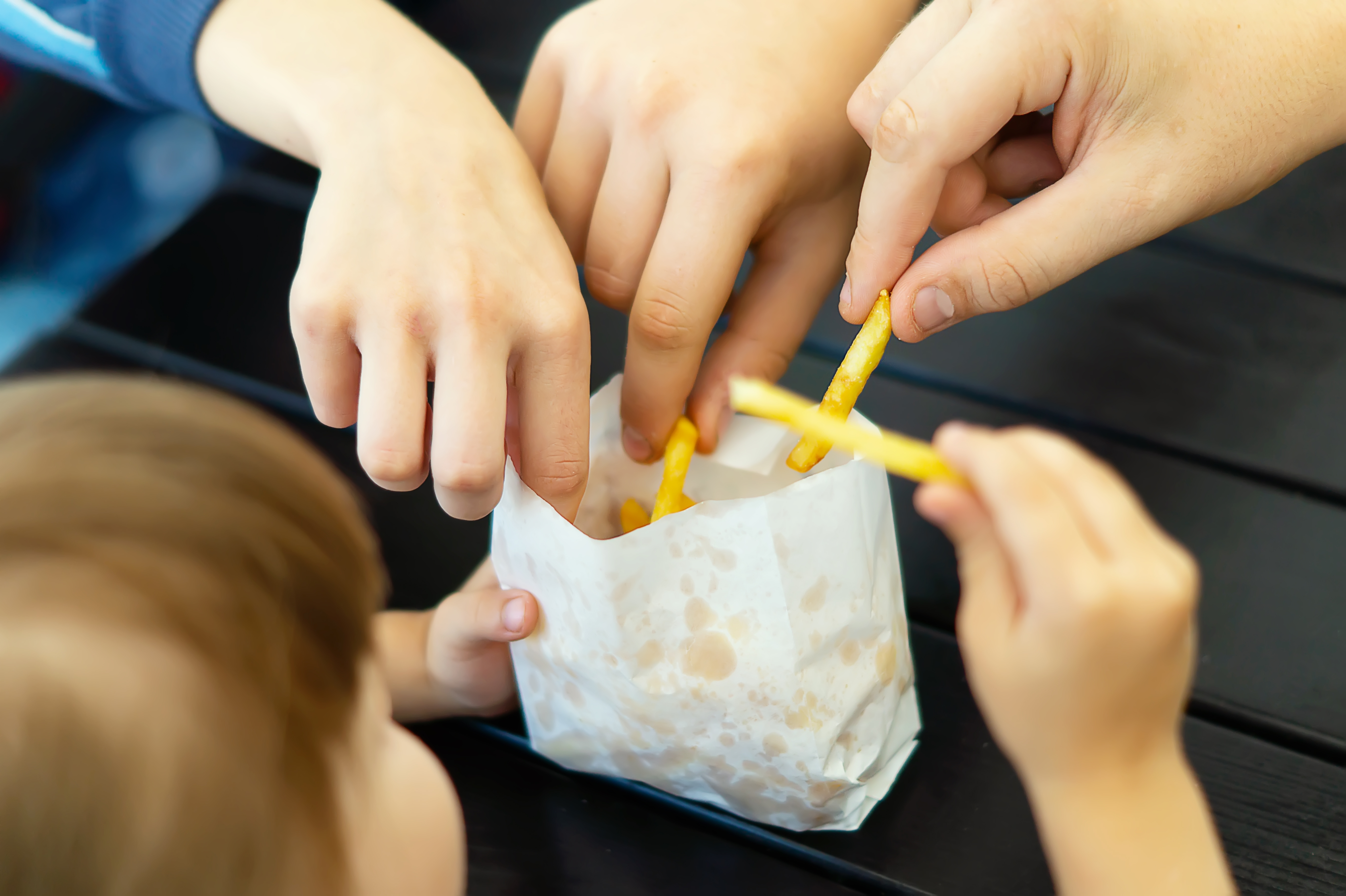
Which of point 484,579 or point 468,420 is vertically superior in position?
point 468,420

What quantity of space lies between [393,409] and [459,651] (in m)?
0.22

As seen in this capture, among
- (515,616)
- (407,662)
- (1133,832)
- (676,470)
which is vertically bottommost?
(407,662)

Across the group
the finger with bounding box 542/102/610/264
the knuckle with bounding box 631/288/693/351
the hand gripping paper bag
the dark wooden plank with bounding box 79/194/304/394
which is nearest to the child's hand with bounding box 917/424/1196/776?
the hand gripping paper bag

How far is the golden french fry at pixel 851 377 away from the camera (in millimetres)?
592

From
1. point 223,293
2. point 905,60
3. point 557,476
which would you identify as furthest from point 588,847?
point 223,293

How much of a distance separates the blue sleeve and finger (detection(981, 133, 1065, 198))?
2.07ft

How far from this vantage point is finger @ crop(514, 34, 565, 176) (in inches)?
28.8

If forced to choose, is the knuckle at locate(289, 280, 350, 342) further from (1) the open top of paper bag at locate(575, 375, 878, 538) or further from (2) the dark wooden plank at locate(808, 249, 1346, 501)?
(2) the dark wooden plank at locate(808, 249, 1346, 501)

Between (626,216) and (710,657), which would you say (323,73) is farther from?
(710,657)

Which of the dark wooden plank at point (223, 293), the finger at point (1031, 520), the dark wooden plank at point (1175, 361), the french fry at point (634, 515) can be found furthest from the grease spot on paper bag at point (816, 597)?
the dark wooden plank at point (223, 293)

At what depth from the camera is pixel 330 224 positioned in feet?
1.89

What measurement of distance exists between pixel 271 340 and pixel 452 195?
0.42m

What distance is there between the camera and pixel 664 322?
2.12 feet

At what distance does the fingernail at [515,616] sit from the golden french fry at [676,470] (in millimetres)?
107
